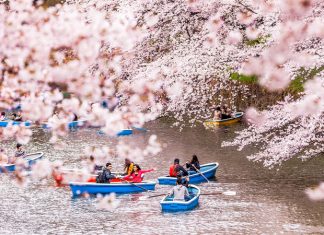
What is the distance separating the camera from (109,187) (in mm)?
25156

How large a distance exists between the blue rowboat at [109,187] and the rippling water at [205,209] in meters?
0.42

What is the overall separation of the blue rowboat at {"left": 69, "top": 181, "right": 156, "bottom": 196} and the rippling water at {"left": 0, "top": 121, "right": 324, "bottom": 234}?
0.42 metres

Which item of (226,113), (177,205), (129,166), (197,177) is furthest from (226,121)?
(177,205)

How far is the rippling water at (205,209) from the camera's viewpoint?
20078mm

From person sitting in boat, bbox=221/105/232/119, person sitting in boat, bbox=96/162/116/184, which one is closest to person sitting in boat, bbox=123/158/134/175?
person sitting in boat, bbox=96/162/116/184

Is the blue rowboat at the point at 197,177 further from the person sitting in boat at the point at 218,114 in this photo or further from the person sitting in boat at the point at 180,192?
the person sitting in boat at the point at 218,114

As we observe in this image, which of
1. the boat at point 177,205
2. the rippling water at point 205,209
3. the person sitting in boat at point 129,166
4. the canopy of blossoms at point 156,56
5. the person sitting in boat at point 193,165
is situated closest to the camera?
the canopy of blossoms at point 156,56

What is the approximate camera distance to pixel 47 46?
302 inches

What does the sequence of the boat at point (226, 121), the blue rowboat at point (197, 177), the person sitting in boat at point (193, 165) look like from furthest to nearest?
the boat at point (226, 121)
the person sitting in boat at point (193, 165)
the blue rowboat at point (197, 177)

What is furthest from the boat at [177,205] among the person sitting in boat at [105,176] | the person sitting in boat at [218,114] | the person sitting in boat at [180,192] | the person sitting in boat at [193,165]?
the person sitting in boat at [218,114]

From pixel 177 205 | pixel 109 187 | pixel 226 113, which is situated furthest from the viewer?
pixel 226 113

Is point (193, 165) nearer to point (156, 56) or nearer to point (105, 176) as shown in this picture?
point (105, 176)

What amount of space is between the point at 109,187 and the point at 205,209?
478 centimetres

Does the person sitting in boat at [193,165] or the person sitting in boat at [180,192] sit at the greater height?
the person sitting in boat at [193,165]
